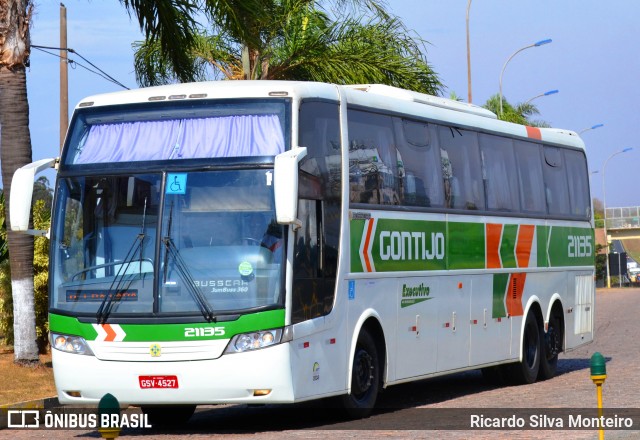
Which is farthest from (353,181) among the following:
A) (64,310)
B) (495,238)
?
(495,238)

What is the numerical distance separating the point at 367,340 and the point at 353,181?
1.68 meters

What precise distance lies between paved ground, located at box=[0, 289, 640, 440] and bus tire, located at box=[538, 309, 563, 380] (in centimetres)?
18

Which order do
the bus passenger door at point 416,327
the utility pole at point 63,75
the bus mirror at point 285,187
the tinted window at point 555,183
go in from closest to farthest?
the bus mirror at point 285,187, the bus passenger door at point 416,327, the tinted window at point 555,183, the utility pole at point 63,75

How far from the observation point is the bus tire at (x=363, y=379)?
13070mm

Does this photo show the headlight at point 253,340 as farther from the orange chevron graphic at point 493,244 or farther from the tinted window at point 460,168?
the orange chevron graphic at point 493,244

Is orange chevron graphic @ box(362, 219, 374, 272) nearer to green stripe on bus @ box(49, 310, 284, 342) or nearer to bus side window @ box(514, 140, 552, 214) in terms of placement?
green stripe on bus @ box(49, 310, 284, 342)

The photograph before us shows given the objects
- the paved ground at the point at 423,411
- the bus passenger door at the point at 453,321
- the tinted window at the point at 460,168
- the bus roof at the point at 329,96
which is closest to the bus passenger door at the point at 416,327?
the bus passenger door at the point at 453,321

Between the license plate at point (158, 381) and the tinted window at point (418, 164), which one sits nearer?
the license plate at point (158, 381)

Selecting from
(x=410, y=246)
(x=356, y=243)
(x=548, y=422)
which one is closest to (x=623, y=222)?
(x=410, y=246)

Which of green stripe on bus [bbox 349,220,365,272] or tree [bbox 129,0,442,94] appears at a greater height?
tree [bbox 129,0,442,94]

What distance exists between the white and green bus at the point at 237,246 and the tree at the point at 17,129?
4.54 m

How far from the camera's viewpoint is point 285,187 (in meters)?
11.0

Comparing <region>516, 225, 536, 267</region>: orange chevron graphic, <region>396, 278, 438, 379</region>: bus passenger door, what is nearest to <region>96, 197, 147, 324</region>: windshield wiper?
<region>396, 278, 438, 379</region>: bus passenger door

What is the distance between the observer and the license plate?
11.7 metres
